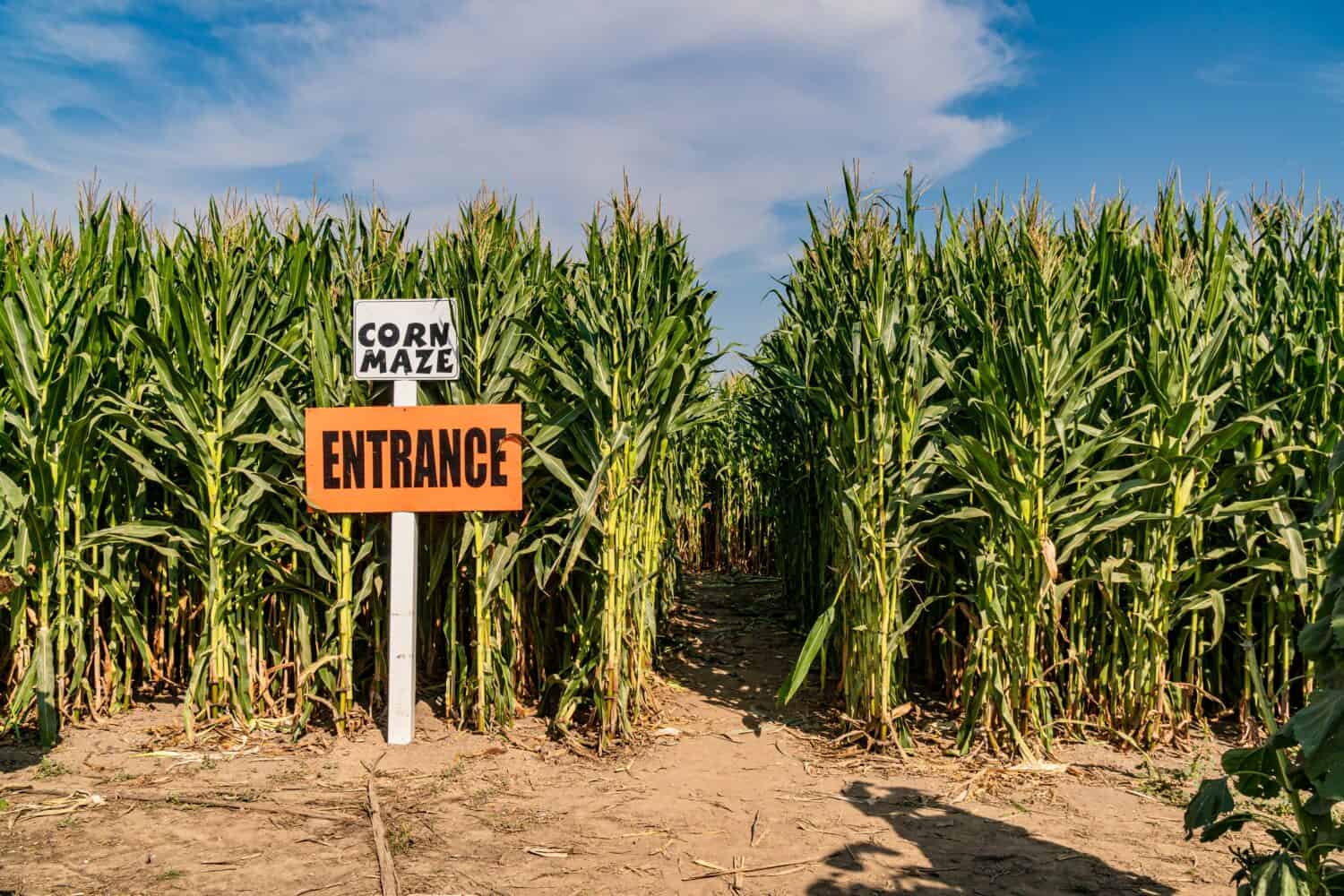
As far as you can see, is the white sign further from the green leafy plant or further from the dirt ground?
the green leafy plant

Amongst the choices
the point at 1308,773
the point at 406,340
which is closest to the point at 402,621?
the point at 406,340

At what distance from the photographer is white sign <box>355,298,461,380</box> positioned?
15.9 feet

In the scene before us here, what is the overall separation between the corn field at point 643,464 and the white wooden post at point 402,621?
0.70 feet

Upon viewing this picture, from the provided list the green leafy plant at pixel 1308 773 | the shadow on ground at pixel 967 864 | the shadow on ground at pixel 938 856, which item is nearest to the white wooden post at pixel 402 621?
the shadow on ground at pixel 938 856

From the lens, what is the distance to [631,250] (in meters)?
4.89

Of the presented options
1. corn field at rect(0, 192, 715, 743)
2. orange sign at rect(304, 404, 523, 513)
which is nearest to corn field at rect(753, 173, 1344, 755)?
corn field at rect(0, 192, 715, 743)

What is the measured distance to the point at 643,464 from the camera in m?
5.09

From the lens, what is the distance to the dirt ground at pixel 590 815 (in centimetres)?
348

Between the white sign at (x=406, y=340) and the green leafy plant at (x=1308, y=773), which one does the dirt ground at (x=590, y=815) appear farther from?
the white sign at (x=406, y=340)

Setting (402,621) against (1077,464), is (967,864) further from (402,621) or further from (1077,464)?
(402,621)

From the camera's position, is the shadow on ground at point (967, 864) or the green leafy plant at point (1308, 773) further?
the shadow on ground at point (967, 864)

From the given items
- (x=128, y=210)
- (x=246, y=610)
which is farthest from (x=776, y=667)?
(x=128, y=210)

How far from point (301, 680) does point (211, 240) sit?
2.65 m

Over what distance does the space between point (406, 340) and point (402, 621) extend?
4.79 ft
